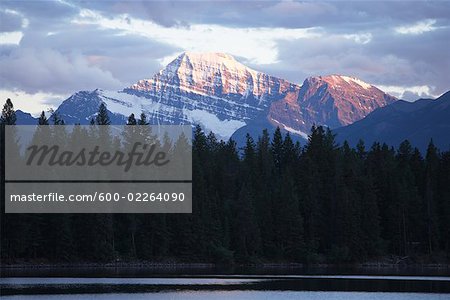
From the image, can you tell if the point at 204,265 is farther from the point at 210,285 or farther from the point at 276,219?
the point at 210,285

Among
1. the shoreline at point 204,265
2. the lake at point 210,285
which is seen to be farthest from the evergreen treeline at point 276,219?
the lake at point 210,285

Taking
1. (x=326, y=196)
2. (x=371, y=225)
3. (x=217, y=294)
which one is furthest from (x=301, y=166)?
(x=217, y=294)

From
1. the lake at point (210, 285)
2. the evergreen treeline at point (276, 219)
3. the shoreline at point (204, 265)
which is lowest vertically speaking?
the lake at point (210, 285)

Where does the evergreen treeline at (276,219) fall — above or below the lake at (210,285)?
above

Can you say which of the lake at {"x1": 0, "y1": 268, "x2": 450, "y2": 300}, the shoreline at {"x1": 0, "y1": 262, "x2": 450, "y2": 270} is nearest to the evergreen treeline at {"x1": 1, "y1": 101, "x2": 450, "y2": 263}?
the shoreline at {"x1": 0, "y1": 262, "x2": 450, "y2": 270}

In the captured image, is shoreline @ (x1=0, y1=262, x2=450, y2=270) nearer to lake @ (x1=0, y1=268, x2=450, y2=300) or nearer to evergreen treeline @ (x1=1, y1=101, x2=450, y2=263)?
evergreen treeline @ (x1=1, y1=101, x2=450, y2=263)

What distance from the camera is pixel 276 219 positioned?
504ft

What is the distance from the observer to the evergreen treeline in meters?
133

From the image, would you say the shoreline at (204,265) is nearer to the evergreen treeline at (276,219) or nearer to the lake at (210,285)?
the evergreen treeline at (276,219)

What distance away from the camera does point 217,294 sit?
8788 cm

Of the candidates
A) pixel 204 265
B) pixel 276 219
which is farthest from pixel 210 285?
pixel 276 219

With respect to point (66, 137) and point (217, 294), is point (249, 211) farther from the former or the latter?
point (217, 294)

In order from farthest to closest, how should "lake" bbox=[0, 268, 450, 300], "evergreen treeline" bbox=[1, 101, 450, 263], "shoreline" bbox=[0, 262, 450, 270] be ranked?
"evergreen treeline" bbox=[1, 101, 450, 263]
"shoreline" bbox=[0, 262, 450, 270]
"lake" bbox=[0, 268, 450, 300]

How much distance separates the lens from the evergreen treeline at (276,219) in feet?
438
